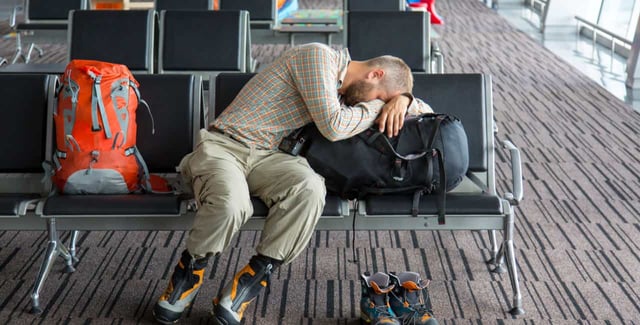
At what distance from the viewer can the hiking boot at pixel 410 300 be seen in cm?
248

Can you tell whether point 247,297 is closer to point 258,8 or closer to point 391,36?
point 391,36

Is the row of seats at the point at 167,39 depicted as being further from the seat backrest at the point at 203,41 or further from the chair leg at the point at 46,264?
the chair leg at the point at 46,264

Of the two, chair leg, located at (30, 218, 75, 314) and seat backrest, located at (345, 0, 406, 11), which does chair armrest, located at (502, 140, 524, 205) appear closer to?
chair leg, located at (30, 218, 75, 314)

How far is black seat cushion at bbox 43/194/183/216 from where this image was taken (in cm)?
260

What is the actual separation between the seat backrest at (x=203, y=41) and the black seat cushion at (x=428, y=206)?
1788mm

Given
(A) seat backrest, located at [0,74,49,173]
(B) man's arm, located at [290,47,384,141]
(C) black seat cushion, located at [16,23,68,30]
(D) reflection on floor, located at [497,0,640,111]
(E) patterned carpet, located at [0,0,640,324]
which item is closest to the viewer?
(B) man's arm, located at [290,47,384,141]

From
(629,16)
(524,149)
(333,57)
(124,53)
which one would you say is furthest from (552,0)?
(333,57)

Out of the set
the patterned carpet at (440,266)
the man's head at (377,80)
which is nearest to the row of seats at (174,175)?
the patterned carpet at (440,266)

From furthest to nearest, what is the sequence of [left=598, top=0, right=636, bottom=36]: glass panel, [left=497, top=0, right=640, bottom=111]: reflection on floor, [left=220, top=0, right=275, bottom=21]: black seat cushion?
1. [left=598, top=0, right=636, bottom=36]: glass panel
2. [left=497, top=0, right=640, bottom=111]: reflection on floor
3. [left=220, top=0, right=275, bottom=21]: black seat cushion

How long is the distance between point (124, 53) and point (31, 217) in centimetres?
171

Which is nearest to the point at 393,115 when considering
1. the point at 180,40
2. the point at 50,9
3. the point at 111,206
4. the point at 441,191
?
the point at 441,191

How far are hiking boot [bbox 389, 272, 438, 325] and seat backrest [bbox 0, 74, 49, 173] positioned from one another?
1.41 metres

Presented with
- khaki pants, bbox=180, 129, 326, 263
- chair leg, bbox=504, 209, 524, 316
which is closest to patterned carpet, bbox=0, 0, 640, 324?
chair leg, bbox=504, 209, 524, 316

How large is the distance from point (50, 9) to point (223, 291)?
4.26 metres
